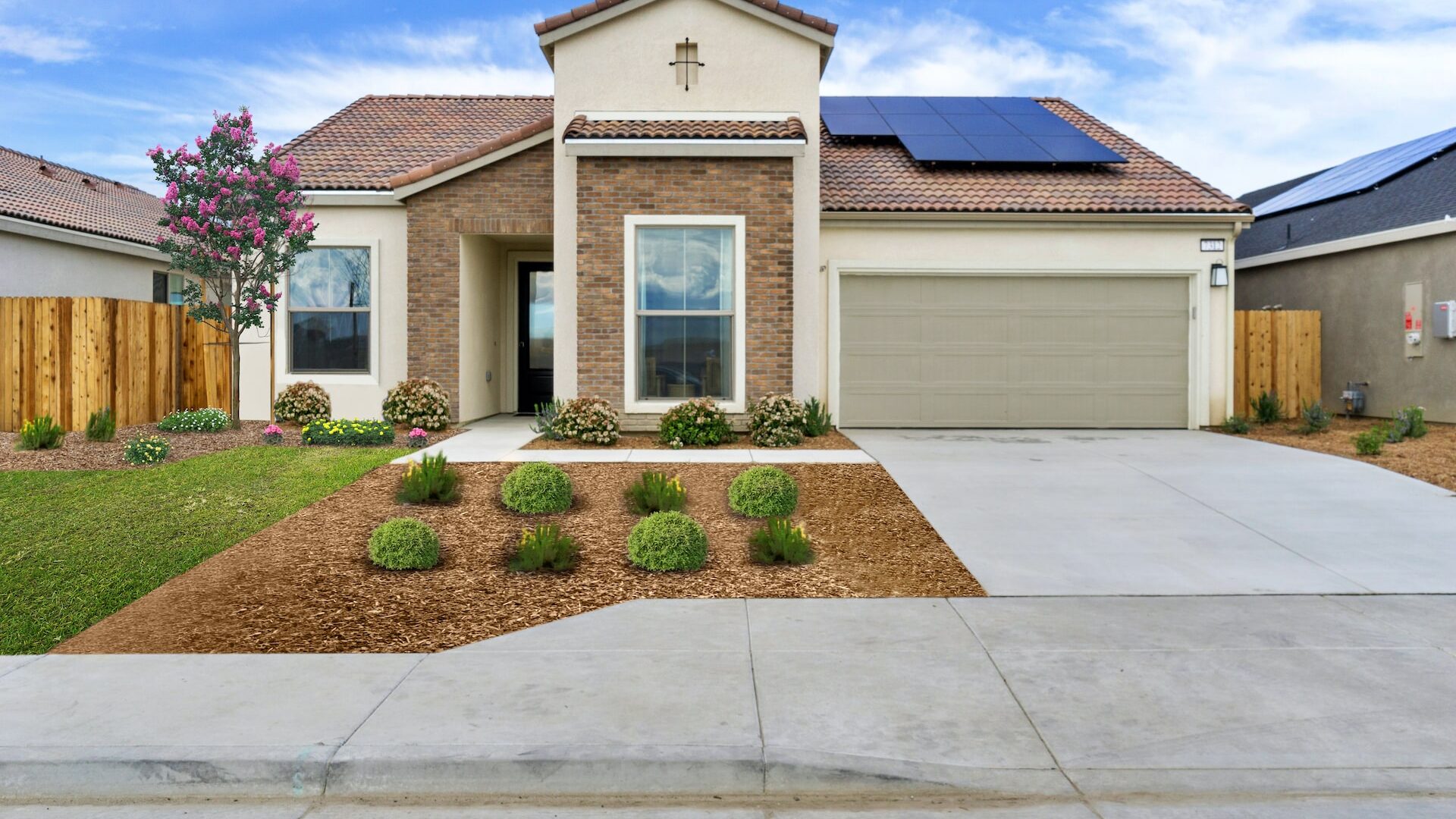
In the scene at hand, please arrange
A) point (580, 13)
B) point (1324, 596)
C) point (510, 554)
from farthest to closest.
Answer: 1. point (580, 13)
2. point (510, 554)
3. point (1324, 596)

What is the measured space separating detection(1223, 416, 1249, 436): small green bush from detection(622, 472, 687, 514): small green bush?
32.6ft

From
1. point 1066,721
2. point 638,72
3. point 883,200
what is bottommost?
point 1066,721

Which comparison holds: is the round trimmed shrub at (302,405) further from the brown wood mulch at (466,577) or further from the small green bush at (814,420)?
the small green bush at (814,420)

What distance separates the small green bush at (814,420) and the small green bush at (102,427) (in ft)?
29.8

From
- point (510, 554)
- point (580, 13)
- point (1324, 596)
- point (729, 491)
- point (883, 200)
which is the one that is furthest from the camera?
point (883, 200)

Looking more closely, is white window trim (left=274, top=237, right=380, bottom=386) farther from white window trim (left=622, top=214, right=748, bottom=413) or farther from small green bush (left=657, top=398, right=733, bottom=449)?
small green bush (left=657, top=398, right=733, bottom=449)

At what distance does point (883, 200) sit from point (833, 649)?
10942mm

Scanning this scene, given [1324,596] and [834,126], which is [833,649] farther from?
[834,126]

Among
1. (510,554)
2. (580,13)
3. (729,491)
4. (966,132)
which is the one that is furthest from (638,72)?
(510,554)

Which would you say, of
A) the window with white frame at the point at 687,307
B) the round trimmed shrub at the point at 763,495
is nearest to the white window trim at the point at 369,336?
the window with white frame at the point at 687,307


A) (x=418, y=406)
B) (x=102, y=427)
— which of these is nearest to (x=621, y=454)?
(x=418, y=406)

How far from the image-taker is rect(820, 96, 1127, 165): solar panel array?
16750 mm

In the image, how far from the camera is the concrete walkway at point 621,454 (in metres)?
11.4

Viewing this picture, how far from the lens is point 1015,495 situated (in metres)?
9.82
